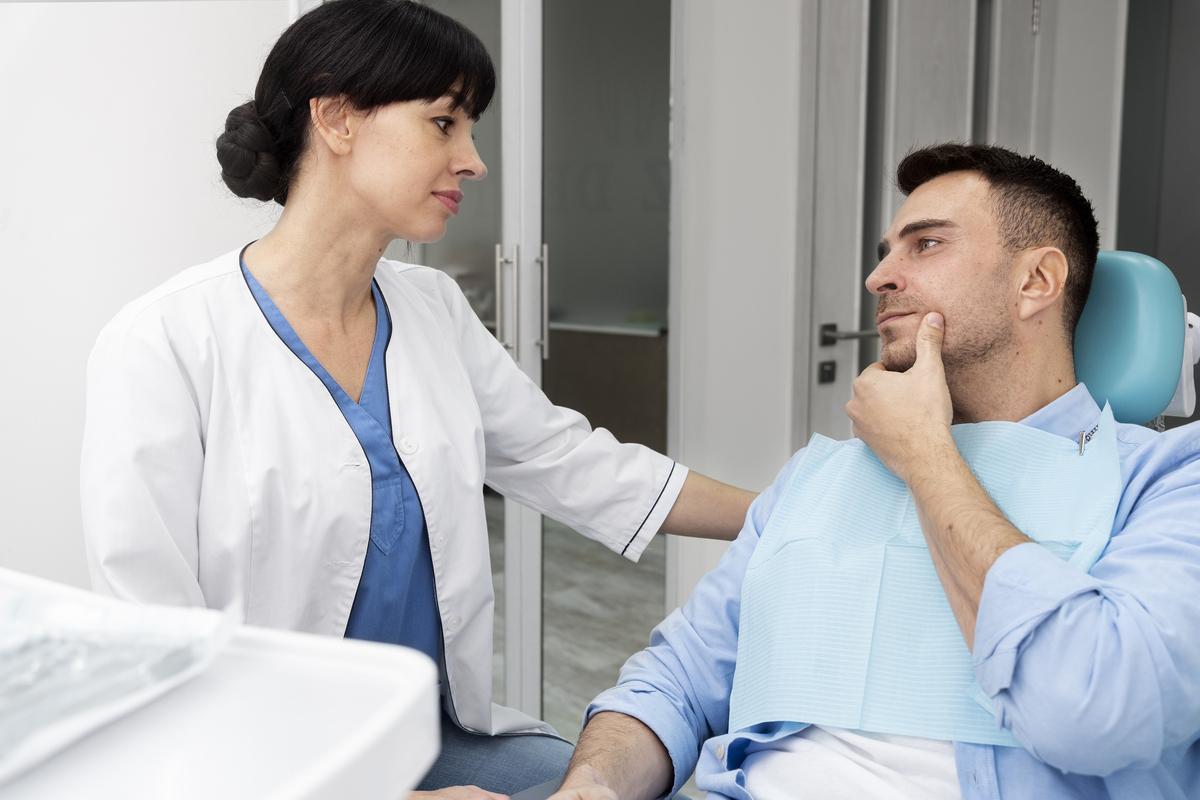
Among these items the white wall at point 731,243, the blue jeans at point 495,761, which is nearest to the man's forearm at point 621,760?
the blue jeans at point 495,761

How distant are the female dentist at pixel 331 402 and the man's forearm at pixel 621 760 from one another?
0.24 m

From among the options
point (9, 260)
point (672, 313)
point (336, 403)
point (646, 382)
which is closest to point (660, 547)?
point (646, 382)

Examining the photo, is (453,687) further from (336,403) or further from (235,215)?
(235,215)


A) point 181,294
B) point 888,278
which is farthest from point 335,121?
point 888,278

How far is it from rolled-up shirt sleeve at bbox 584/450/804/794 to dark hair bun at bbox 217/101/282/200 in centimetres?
78

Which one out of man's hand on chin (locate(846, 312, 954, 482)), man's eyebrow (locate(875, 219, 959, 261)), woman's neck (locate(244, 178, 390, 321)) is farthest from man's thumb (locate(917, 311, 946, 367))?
woman's neck (locate(244, 178, 390, 321))

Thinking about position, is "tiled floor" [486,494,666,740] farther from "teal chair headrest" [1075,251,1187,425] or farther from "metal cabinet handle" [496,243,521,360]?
"teal chair headrest" [1075,251,1187,425]

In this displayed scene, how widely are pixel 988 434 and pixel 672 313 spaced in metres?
1.22

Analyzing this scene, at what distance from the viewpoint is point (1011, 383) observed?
124 centimetres

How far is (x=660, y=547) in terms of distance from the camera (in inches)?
96.9

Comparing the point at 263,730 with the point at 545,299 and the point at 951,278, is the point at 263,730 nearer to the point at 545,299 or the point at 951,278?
the point at 951,278

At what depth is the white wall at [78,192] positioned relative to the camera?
1.43 meters

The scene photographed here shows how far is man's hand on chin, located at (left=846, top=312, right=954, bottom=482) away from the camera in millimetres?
1101

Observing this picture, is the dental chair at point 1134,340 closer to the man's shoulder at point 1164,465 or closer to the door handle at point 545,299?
the man's shoulder at point 1164,465
